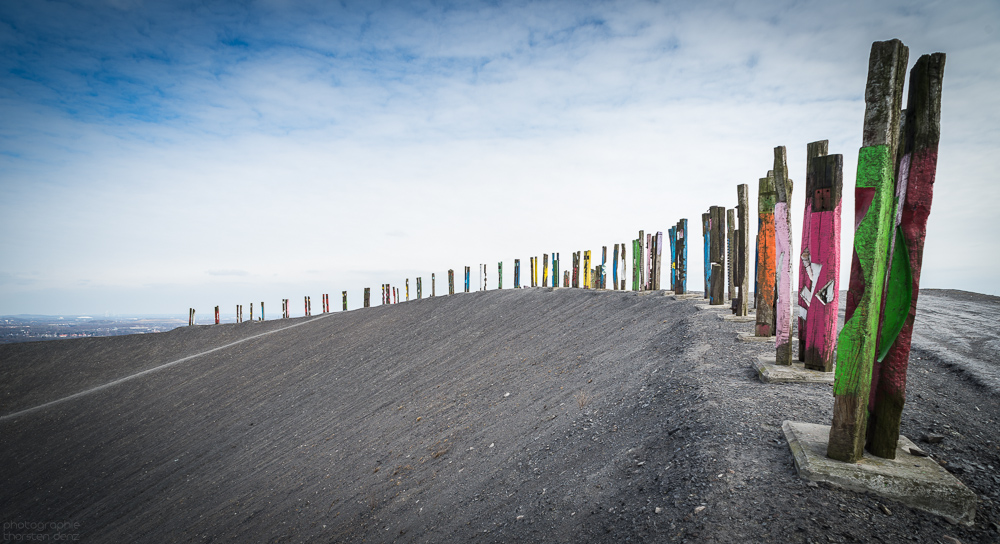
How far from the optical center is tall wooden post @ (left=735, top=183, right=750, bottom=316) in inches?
330

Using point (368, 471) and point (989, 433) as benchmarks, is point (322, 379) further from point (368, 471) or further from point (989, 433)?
point (989, 433)

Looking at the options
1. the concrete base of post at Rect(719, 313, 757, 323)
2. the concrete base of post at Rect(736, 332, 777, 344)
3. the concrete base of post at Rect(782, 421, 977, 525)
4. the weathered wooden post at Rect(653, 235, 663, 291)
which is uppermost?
the weathered wooden post at Rect(653, 235, 663, 291)

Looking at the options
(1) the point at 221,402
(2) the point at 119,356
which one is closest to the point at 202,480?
(1) the point at 221,402

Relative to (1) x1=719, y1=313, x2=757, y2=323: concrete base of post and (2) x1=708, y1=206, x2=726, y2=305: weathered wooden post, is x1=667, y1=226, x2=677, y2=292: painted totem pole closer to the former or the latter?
(2) x1=708, y1=206, x2=726, y2=305: weathered wooden post

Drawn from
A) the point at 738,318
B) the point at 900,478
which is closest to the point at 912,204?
the point at 900,478

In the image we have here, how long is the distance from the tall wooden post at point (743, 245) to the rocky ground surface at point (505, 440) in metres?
0.72

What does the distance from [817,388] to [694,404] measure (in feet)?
4.29

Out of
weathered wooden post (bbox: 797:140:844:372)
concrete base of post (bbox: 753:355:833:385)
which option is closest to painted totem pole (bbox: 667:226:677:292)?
concrete base of post (bbox: 753:355:833:385)

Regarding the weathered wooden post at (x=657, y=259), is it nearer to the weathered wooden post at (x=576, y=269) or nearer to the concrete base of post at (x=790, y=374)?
the weathered wooden post at (x=576, y=269)

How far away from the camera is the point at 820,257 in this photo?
4246 millimetres

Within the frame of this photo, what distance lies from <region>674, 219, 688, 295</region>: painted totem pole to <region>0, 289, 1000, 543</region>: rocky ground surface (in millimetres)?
640

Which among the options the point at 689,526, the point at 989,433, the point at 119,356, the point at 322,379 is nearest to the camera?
the point at 689,526

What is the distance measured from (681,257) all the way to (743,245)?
3.58 m

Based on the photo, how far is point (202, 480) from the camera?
30.4ft
